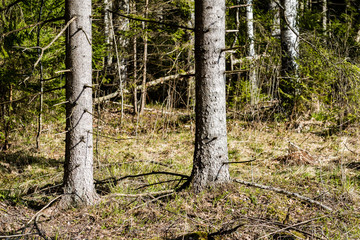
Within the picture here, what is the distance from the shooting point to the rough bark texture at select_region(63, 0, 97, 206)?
3.58m

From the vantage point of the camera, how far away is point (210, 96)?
3.71m

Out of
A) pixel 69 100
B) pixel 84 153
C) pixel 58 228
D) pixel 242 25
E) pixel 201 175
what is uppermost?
pixel 242 25

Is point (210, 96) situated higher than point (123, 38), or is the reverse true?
point (123, 38)

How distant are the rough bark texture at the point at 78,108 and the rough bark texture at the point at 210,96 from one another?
127 cm

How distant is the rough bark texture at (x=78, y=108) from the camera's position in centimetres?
358

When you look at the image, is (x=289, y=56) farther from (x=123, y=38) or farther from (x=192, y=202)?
(x=192, y=202)

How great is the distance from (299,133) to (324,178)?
2.82 meters

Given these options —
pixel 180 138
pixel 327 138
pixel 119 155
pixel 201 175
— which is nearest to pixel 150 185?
pixel 201 175

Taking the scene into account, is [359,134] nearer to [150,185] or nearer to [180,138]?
[180,138]

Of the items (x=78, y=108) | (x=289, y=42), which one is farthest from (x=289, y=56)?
(x=78, y=108)

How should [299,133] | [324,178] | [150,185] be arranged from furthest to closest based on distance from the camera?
[299,133] → [324,178] → [150,185]

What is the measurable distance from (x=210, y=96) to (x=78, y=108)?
1.52 metres

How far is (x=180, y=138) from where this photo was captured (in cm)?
747

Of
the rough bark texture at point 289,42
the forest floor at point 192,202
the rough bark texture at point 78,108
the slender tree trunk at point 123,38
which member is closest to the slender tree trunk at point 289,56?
the rough bark texture at point 289,42
